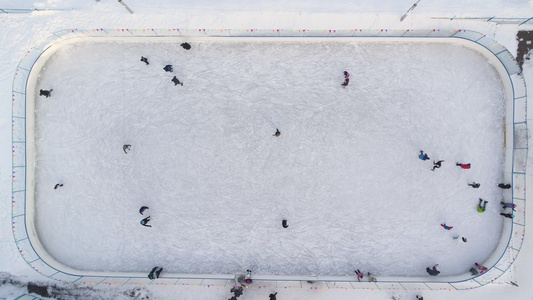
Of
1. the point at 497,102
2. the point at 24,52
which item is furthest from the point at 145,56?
the point at 497,102

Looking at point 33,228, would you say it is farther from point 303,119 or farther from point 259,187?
point 303,119

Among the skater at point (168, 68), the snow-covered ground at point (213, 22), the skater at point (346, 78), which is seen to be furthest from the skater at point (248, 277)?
the skater at point (168, 68)

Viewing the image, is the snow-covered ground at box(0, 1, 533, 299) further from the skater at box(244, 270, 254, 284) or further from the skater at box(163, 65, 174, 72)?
the skater at box(244, 270, 254, 284)

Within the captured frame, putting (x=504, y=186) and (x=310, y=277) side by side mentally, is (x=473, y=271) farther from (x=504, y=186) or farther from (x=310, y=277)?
(x=310, y=277)

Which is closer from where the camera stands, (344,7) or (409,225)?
(344,7)

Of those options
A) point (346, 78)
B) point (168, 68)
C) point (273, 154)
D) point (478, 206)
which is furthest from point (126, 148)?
point (478, 206)

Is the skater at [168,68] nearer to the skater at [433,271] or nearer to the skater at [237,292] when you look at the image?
the skater at [237,292]
